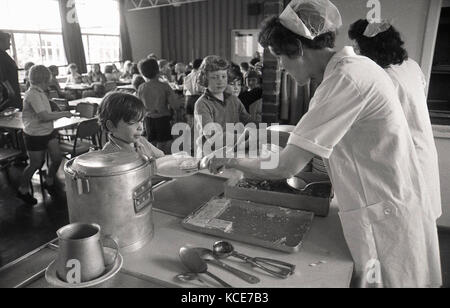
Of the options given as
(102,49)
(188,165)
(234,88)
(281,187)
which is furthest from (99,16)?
(281,187)

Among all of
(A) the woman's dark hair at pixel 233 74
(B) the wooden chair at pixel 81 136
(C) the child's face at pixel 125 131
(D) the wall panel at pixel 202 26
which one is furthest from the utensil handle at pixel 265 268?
(D) the wall panel at pixel 202 26

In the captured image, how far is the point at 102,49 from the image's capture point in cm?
916

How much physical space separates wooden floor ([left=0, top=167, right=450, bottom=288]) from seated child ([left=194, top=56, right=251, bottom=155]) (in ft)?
4.56

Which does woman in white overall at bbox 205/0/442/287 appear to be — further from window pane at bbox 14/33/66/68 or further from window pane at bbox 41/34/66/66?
window pane at bbox 41/34/66/66

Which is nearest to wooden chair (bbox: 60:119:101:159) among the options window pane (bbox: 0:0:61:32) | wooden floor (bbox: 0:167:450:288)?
wooden floor (bbox: 0:167:450:288)

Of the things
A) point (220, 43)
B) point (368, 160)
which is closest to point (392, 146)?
point (368, 160)

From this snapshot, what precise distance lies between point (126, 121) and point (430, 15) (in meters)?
2.19

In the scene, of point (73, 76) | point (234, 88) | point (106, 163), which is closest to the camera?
point (106, 163)

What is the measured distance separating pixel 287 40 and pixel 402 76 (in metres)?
0.83

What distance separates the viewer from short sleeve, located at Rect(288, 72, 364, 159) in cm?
91

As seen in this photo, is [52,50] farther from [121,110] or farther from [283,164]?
[283,164]

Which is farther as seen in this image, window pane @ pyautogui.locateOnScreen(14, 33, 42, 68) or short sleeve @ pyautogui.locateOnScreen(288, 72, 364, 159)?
window pane @ pyautogui.locateOnScreen(14, 33, 42, 68)

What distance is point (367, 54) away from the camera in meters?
1.63

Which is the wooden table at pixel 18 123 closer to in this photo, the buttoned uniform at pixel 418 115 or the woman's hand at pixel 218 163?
the woman's hand at pixel 218 163
